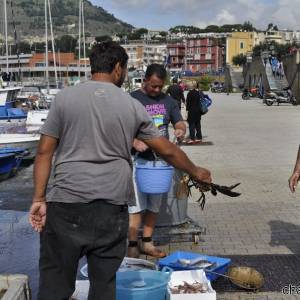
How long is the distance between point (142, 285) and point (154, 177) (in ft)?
4.44

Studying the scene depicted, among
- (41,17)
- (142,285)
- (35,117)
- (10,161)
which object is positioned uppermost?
(41,17)

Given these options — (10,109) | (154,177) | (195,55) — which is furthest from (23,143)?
(195,55)

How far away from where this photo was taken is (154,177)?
547cm

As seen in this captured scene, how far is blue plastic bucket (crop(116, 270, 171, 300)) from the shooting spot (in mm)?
4137

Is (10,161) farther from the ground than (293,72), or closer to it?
closer to it

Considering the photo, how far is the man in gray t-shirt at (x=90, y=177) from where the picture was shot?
3299mm

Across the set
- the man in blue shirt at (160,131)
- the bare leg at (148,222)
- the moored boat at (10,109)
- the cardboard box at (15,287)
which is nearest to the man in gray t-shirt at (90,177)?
the cardboard box at (15,287)

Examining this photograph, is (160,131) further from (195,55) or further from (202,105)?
(195,55)

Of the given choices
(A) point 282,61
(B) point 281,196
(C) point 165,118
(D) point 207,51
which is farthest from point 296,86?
(D) point 207,51

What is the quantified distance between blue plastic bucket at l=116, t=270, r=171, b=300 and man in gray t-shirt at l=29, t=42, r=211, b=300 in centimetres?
68

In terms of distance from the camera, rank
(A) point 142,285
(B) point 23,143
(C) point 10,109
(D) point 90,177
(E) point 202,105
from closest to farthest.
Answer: (D) point 90,177, (A) point 142,285, (B) point 23,143, (E) point 202,105, (C) point 10,109

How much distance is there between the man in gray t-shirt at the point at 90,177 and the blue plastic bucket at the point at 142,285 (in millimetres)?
680

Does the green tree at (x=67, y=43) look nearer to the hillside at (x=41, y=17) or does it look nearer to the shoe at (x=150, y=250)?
the hillside at (x=41, y=17)

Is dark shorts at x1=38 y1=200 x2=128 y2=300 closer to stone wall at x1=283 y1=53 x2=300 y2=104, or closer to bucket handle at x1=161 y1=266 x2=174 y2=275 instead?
bucket handle at x1=161 y1=266 x2=174 y2=275
